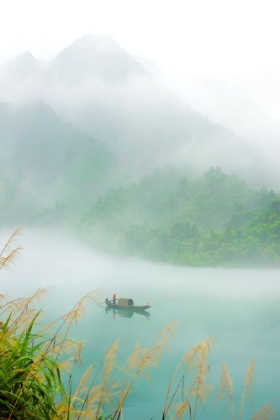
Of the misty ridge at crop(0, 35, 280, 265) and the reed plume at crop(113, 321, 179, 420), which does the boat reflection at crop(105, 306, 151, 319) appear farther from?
the misty ridge at crop(0, 35, 280, 265)

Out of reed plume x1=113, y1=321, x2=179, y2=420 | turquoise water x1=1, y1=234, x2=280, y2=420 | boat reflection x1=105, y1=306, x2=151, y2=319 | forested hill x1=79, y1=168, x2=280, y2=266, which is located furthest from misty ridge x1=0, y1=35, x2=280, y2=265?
reed plume x1=113, y1=321, x2=179, y2=420

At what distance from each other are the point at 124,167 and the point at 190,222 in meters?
14.5

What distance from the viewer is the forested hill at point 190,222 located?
2495cm

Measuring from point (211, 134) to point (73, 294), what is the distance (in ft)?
107

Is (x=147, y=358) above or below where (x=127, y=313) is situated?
above

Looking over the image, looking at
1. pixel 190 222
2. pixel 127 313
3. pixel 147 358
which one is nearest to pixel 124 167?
pixel 190 222

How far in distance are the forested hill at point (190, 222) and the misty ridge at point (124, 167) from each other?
0.08 metres

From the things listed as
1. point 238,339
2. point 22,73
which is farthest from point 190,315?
point 22,73

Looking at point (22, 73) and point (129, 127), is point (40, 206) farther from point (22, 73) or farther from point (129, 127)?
point (22, 73)

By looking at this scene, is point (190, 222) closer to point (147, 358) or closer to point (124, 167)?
point (124, 167)

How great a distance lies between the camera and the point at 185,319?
34.2 feet

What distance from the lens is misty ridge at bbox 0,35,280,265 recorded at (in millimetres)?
27750

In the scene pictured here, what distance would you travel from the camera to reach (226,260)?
24531mm

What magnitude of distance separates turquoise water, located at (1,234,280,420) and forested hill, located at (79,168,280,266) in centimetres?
146
